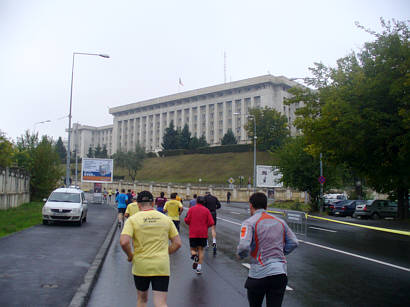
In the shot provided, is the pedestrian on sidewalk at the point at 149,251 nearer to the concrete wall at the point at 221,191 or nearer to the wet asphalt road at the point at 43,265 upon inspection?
the wet asphalt road at the point at 43,265

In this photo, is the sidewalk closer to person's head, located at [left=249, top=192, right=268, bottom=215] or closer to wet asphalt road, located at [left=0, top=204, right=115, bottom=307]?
wet asphalt road, located at [left=0, top=204, right=115, bottom=307]

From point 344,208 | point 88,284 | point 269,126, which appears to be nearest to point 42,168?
point 344,208

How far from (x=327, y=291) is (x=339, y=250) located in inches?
233

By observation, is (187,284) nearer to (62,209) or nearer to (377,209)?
(62,209)

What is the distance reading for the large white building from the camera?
4267 inches

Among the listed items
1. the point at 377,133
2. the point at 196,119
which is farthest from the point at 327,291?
the point at 196,119

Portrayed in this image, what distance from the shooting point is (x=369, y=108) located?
781 inches

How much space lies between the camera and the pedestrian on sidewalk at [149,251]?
457 cm

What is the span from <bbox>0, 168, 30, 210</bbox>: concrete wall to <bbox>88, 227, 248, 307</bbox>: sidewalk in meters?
16.9

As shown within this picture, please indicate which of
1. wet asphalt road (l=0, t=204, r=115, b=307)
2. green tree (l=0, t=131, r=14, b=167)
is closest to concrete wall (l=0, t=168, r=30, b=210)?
green tree (l=0, t=131, r=14, b=167)

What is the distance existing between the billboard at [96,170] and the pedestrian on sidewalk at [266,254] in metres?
42.1

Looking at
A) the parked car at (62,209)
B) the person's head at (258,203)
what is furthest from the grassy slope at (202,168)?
the person's head at (258,203)

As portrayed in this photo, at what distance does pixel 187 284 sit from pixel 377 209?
25558mm

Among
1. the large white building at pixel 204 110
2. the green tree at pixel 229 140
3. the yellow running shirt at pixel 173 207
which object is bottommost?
the yellow running shirt at pixel 173 207
